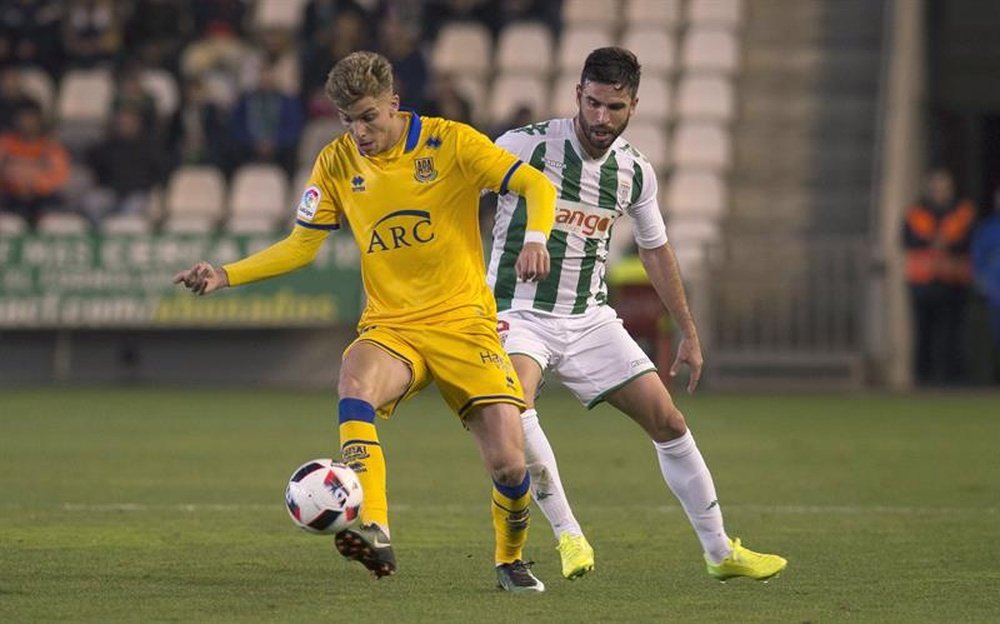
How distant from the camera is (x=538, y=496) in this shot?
26.7 ft

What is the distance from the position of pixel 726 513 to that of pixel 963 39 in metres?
13.7

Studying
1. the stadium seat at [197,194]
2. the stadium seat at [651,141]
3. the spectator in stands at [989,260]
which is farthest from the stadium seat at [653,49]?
the stadium seat at [197,194]

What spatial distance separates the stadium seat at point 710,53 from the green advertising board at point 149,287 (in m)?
4.48

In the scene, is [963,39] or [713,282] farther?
[963,39]

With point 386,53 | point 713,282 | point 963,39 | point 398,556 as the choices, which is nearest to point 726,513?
point 398,556

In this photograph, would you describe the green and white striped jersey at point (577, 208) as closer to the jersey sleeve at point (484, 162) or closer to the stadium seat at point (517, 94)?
the jersey sleeve at point (484, 162)

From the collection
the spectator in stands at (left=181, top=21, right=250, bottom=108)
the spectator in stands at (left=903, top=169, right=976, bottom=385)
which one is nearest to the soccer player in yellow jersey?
the spectator in stands at (left=903, top=169, right=976, bottom=385)

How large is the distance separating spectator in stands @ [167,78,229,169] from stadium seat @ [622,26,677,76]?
172 inches

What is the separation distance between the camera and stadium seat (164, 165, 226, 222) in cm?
2141

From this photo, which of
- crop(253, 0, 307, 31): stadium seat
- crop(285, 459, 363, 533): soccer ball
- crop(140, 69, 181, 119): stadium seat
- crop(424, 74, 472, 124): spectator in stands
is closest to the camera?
crop(285, 459, 363, 533): soccer ball

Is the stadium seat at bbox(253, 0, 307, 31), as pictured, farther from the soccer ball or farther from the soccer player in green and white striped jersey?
the soccer ball

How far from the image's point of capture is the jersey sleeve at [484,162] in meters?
7.54

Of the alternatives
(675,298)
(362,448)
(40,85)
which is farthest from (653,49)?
(362,448)

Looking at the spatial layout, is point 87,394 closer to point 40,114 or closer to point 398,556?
point 40,114
